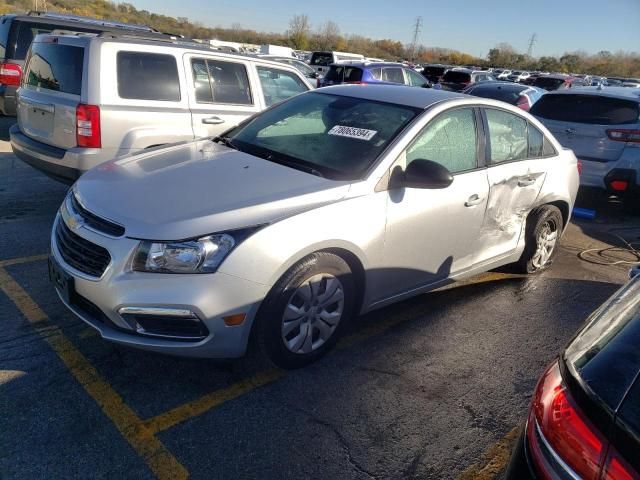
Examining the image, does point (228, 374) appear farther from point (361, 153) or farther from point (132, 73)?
point (132, 73)

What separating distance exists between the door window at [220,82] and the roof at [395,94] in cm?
190

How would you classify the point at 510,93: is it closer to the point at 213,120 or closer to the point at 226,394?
the point at 213,120

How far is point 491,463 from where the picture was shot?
102 inches

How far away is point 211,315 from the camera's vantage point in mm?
2672

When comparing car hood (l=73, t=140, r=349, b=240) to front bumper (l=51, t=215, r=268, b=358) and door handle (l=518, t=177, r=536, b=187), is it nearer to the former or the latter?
front bumper (l=51, t=215, r=268, b=358)

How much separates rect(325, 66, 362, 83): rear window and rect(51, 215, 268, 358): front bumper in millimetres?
12368

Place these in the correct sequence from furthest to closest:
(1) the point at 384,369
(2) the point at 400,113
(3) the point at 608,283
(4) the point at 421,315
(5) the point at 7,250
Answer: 1. (3) the point at 608,283
2. (5) the point at 7,250
3. (4) the point at 421,315
4. (2) the point at 400,113
5. (1) the point at 384,369

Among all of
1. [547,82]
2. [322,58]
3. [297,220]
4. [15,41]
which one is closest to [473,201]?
[297,220]

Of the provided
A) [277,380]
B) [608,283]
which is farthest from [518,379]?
[608,283]

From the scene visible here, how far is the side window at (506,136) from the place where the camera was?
417cm

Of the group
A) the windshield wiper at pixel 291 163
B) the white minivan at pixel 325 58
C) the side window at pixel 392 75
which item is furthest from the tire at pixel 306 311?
the white minivan at pixel 325 58

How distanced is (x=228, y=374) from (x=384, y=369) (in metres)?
0.95

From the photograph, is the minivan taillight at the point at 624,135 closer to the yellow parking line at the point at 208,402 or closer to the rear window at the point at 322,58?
the yellow parking line at the point at 208,402

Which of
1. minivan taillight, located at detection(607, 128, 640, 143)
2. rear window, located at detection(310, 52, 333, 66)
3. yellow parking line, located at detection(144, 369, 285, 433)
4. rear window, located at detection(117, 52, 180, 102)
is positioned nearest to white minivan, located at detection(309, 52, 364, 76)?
rear window, located at detection(310, 52, 333, 66)
